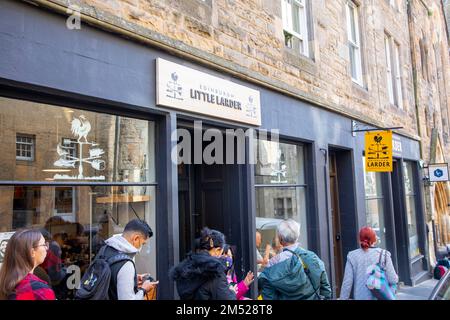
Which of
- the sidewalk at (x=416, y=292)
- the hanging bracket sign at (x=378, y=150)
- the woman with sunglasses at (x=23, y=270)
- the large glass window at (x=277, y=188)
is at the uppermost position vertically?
the hanging bracket sign at (x=378, y=150)

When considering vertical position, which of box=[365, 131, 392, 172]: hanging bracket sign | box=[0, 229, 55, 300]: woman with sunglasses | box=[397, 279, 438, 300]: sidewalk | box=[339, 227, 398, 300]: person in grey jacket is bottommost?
box=[397, 279, 438, 300]: sidewalk

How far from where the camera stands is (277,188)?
6.85 meters

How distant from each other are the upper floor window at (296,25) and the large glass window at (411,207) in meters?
6.50

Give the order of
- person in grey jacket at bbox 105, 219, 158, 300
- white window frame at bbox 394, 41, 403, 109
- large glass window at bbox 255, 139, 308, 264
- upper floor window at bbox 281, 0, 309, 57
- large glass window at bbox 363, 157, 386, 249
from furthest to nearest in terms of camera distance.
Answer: white window frame at bbox 394, 41, 403, 109 → large glass window at bbox 363, 157, 386, 249 → upper floor window at bbox 281, 0, 309, 57 → large glass window at bbox 255, 139, 308, 264 → person in grey jacket at bbox 105, 219, 158, 300

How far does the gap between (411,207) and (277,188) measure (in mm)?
8110

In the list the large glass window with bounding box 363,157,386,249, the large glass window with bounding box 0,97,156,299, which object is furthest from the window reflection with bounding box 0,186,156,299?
the large glass window with bounding box 363,157,386,249

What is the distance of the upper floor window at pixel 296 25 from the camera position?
7316mm

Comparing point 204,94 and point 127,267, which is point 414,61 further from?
point 127,267

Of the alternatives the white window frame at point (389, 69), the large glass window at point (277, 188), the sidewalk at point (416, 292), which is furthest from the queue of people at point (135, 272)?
the white window frame at point (389, 69)

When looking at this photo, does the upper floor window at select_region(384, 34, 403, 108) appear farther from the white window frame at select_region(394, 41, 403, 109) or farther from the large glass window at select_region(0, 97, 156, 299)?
the large glass window at select_region(0, 97, 156, 299)

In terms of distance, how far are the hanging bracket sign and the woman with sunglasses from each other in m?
7.38

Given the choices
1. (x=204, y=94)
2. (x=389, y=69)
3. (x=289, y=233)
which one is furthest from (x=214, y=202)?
(x=389, y=69)

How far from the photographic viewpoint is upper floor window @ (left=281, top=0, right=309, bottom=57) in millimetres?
7316

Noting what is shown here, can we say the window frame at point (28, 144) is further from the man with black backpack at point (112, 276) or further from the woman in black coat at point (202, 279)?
the woman in black coat at point (202, 279)
